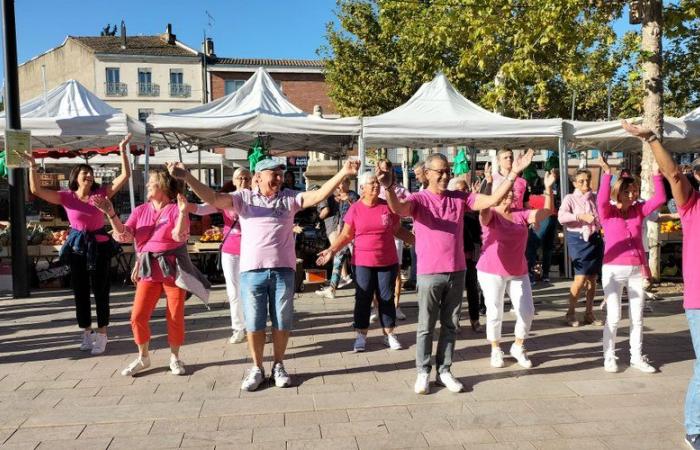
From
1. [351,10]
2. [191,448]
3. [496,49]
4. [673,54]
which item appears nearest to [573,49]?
[496,49]

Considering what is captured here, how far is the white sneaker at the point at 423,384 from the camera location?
4.50 m

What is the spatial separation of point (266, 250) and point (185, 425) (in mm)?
1374

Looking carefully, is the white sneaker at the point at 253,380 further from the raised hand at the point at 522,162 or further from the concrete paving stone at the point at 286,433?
the raised hand at the point at 522,162

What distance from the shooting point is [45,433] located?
12.8ft

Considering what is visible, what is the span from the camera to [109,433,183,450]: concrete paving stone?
3.68 metres

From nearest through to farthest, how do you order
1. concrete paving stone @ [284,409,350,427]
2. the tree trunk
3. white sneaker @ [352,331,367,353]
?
concrete paving stone @ [284,409,350,427], white sneaker @ [352,331,367,353], the tree trunk

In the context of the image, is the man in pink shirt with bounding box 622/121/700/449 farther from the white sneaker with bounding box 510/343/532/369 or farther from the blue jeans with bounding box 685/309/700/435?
the white sneaker with bounding box 510/343/532/369

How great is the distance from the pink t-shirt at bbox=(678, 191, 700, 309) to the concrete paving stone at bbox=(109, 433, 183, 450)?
10.5 ft

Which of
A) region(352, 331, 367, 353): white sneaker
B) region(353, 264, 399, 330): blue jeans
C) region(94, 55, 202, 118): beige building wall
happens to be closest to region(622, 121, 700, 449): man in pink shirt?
region(353, 264, 399, 330): blue jeans

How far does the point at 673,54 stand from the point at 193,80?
37.9 meters

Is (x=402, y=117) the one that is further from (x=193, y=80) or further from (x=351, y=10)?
(x=193, y=80)

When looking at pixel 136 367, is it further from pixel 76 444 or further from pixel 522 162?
pixel 522 162

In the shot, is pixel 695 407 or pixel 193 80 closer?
pixel 695 407

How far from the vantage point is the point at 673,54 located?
41.3ft
